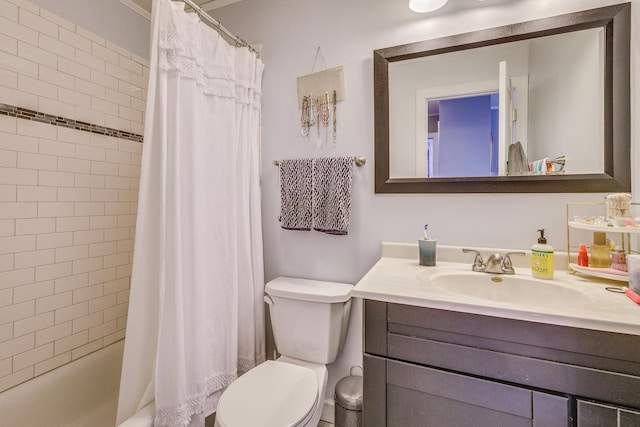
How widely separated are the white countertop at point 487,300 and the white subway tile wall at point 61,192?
1544 millimetres

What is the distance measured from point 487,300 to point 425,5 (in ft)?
4.29

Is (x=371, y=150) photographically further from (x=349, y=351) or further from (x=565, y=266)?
(x=349, y=351)

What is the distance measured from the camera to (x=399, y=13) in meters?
1.46

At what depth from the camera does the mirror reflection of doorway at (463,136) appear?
1.31m

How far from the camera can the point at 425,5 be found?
4.44ft

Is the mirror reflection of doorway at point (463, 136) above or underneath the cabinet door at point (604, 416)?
above

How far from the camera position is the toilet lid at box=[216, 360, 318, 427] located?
1020mm

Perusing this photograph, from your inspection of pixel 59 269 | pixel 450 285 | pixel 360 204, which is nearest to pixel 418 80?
pixel 360 204

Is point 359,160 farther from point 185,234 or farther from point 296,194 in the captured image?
point 185,234

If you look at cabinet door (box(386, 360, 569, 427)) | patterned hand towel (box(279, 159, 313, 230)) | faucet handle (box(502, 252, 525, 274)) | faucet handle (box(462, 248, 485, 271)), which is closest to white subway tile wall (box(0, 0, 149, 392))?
patterned hand towel (box(279, 159, 313, 230))

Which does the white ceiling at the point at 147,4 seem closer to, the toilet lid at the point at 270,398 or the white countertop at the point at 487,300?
the white countertop at the point at 487,300

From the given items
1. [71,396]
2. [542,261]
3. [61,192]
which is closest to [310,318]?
[542,261]

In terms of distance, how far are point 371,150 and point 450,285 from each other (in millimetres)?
757

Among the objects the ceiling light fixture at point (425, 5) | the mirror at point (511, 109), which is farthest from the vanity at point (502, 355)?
the ceiling light fixture at point (425, 5)
